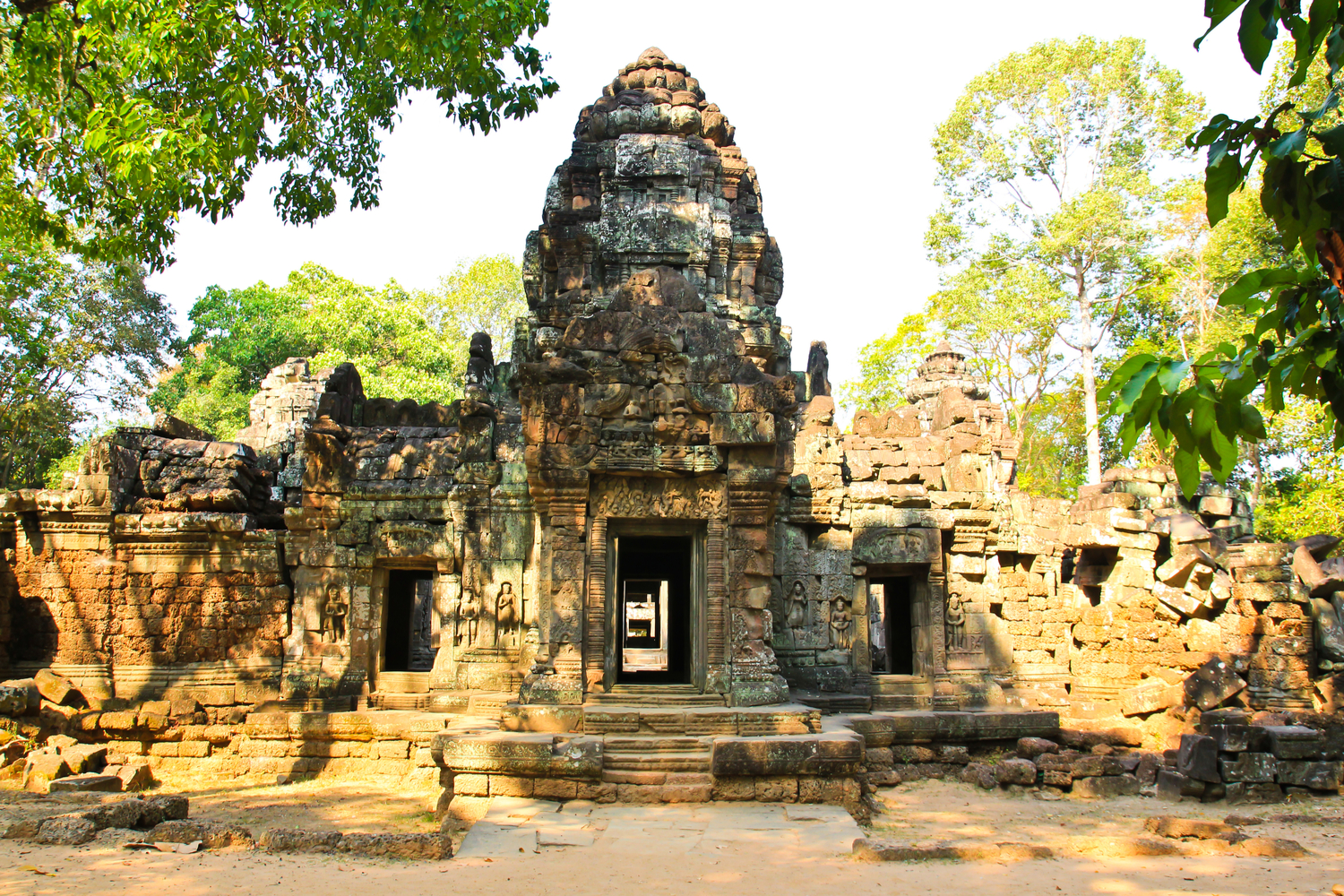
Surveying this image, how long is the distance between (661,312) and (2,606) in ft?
29.4

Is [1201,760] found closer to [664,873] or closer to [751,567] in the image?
[751,567]

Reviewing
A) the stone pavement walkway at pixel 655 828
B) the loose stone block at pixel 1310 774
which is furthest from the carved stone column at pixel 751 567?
the loose stone block at pixel 1310 774

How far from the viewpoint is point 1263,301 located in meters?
2.13

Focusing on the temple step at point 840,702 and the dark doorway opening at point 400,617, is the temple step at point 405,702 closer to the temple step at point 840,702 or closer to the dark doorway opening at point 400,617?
the dark doorway opening at point 400,617

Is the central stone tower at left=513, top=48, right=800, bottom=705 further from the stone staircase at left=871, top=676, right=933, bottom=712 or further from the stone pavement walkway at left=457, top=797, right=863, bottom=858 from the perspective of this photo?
the stone staircase at left=871, top=676, right=933, bottom=712

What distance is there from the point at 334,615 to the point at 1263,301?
10036 millimetres

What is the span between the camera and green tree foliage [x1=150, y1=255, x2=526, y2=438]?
24016mm

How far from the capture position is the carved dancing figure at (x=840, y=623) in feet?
34.2

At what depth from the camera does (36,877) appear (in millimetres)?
5145

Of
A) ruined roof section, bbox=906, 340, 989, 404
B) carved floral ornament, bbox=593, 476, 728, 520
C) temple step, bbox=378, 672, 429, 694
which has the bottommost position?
temple step, bbox=378, 672, 429, 694

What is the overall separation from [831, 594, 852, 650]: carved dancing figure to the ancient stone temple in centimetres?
3

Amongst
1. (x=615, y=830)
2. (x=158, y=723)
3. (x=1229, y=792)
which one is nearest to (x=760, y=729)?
(x=615, y=830)

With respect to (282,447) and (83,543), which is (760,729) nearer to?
(83,543)

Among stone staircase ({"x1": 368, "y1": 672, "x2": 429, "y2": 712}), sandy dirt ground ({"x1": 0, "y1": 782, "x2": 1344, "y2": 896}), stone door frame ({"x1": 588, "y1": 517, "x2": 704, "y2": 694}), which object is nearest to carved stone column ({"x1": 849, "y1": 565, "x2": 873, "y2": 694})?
stone door frame ({"x1": 588, "y1": 517, "x2": 704, "y2": 694})
